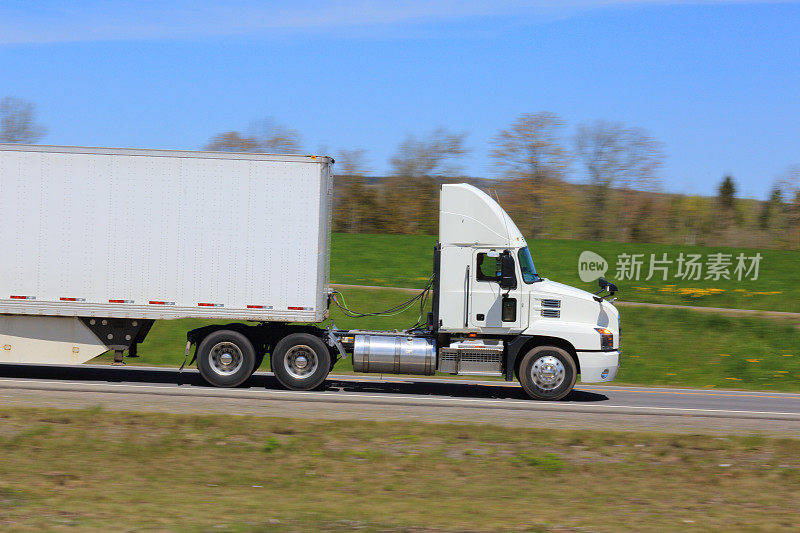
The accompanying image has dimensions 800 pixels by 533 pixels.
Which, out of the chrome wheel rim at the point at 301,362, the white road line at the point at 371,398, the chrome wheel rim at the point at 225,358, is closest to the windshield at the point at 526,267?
the white road line at the point at 371,398

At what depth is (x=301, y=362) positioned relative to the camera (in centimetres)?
1594

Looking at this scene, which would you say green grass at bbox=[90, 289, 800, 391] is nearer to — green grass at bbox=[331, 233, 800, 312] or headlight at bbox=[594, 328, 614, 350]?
green grass at bbox=[331, 233, 800, 312]

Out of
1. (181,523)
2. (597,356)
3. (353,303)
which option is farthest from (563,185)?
(181,523)

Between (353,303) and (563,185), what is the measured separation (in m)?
29.2

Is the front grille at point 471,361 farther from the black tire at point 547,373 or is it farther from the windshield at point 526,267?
the windshield at point 526,267

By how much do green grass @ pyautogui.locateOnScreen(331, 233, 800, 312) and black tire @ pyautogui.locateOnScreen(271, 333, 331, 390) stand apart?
1266 cm

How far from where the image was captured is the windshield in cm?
1564

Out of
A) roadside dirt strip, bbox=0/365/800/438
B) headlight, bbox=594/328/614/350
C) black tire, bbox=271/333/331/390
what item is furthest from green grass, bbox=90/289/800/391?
headlight, bbox=594/328/614/350

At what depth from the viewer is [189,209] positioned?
15453 millimetres

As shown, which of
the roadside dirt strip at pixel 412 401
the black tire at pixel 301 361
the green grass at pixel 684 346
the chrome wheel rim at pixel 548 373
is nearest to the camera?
the roadside dirt strip at pixel 412 401

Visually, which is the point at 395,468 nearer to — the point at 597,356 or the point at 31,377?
the point at 597,356

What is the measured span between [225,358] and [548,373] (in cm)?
614

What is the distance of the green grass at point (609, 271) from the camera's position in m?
29.7

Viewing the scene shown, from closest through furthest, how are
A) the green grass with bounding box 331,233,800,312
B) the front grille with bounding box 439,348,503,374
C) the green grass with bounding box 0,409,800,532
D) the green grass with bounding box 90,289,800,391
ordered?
the green grass with bounding box 0,409,800,532 < the front grille with bounding box 439,348,503,374 < the green grass with bounding box 90,289,800,391 < the green grass with bounding box 331,233,800,312
